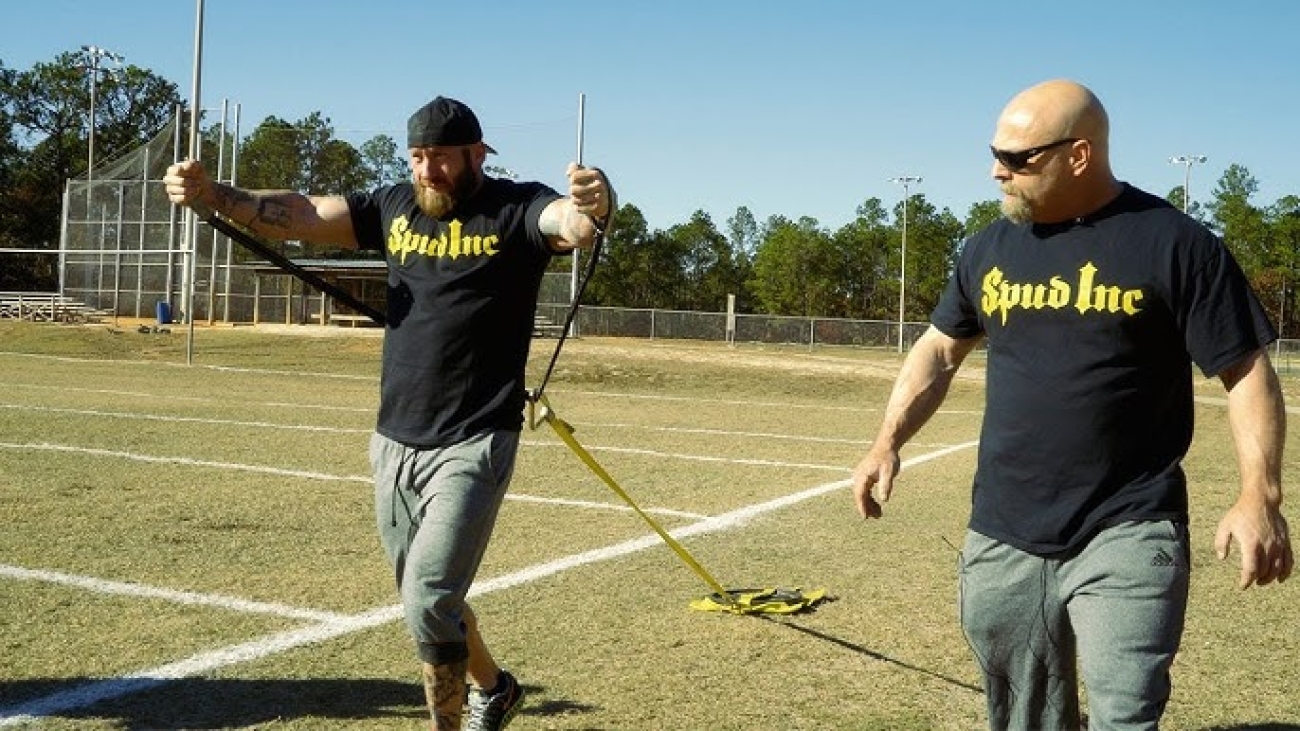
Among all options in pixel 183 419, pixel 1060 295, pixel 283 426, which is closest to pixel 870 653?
pixel 1060 295

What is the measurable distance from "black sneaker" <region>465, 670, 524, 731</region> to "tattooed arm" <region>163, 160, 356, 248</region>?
5.32 feet

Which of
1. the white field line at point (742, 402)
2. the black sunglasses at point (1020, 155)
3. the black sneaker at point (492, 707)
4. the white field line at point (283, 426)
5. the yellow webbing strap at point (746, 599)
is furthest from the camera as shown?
the white field line at point (742, 402)

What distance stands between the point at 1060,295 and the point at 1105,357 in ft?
0.63

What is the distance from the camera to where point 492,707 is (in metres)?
4.67

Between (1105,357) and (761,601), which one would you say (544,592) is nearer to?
(761,601)

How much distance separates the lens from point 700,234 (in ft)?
260

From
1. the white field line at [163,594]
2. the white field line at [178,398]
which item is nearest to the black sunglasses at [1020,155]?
the white field line at [163,594]

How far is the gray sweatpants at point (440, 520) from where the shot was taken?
14.0ft

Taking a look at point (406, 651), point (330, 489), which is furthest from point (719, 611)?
point (330, 489)

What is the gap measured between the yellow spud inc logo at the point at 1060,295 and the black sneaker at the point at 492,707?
2.14 meters

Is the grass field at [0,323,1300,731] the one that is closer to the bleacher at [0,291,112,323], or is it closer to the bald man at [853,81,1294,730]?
the bald man at [853,81,1294,730]

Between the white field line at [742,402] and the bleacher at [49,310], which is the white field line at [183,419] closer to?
the white field line at [742,402]

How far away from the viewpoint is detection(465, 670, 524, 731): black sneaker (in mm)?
4664

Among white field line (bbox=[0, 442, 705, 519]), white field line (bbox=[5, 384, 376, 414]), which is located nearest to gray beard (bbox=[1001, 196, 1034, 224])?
white field line (bbox=[0, 442, 705, 519])
